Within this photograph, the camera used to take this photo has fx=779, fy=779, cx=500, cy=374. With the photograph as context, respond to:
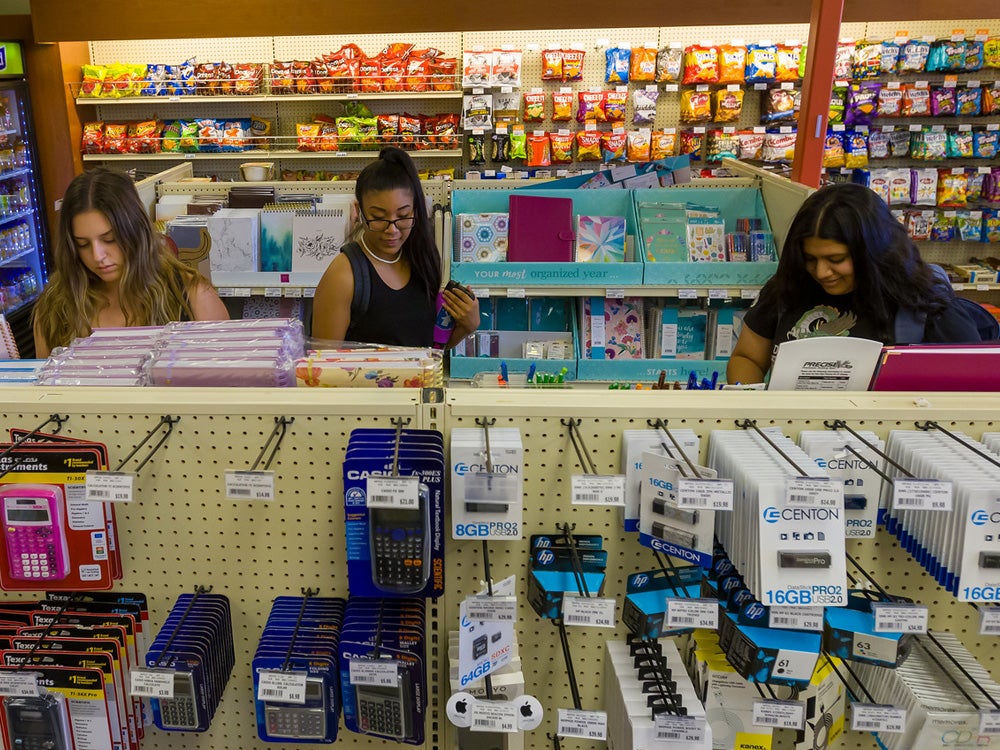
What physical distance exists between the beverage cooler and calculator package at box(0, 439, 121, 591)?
188 inches

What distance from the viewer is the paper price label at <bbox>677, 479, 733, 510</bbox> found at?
4.16 ft

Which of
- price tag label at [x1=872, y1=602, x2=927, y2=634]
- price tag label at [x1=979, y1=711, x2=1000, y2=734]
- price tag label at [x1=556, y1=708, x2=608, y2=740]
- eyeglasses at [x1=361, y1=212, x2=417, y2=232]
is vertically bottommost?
price tag label at [x1=556, y1=708, x2=608, y2=740]

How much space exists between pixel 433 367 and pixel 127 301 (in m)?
1.16

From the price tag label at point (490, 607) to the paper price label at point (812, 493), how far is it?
498 millimetres

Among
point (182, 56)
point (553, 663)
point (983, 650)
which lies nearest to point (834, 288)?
point (983, 650)

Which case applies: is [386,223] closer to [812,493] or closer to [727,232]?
[812,493]

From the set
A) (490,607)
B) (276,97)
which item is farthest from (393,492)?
(276,97)

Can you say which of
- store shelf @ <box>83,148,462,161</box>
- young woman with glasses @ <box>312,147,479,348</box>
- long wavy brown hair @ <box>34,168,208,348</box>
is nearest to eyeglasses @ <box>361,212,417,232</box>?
young woman with glasses @ <box>312,147,479,348</box>

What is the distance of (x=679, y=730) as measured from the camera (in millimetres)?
1305

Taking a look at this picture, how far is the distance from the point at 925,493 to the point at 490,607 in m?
0.75

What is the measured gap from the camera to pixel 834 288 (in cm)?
219

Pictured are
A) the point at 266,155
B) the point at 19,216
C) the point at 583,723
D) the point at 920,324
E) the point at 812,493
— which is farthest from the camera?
the point at 266,155

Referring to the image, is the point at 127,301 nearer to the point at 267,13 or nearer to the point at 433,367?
the point at 433,367

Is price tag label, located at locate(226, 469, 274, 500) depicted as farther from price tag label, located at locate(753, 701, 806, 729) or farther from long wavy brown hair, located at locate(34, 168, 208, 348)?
long wavy brown hair, located at locate(34, 168, 208, 348)
